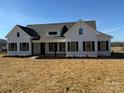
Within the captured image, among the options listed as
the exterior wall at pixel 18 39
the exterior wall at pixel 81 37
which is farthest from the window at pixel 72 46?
the exterior wall at pixel 18 39

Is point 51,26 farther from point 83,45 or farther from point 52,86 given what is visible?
point 52,86

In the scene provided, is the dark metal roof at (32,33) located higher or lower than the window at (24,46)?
higher

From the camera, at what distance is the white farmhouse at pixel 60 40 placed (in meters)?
27.0

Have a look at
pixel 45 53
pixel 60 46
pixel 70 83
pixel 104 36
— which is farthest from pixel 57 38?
pixel 70 83

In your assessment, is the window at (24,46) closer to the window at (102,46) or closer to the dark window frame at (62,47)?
the dark window frame at (62,47)

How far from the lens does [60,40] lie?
28953 mm

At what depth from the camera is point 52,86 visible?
362 inches

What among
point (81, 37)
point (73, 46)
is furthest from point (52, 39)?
point (81, 37)

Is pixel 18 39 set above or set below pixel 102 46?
above

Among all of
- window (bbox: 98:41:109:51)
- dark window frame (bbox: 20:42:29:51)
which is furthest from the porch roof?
window (bbox: 98:41:109:51)

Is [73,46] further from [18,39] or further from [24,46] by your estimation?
[18,39]

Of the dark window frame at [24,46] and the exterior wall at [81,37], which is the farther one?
the dark window frame at [24,46]

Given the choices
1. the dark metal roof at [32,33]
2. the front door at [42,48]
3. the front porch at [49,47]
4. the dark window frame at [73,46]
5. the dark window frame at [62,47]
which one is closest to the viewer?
the dark window frame at [73,46]

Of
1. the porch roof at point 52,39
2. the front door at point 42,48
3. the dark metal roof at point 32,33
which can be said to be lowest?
the front door at point 42,48
